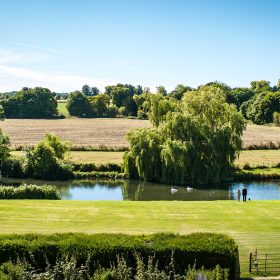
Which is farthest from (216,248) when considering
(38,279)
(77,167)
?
(77,167)

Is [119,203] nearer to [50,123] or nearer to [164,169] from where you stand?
[164,169]

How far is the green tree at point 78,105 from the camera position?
139350 millimetres

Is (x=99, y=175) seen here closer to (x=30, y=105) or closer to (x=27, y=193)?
(x=27, y=193)

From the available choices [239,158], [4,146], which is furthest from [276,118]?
[4,146]

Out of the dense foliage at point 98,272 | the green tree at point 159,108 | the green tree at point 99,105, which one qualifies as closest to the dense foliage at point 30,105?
the green tree at point 99,105

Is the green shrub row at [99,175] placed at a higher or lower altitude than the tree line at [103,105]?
lower

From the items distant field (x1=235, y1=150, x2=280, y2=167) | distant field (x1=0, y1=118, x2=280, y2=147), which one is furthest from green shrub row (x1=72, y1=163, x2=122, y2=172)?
distant field (x1=0, y1=118, x2=280, y2=147)

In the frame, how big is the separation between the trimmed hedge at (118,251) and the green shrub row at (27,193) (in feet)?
71.0

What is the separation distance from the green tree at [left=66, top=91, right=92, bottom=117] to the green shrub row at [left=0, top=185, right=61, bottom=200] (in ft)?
326

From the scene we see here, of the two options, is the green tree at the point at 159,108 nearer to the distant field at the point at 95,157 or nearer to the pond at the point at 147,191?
the distant field at the point at 95,157

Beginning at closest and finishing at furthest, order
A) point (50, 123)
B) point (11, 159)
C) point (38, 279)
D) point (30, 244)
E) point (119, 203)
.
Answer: point (38, 279) < point (30, 244) < point (119, 203) < point (11, 159) < point (50, 123)

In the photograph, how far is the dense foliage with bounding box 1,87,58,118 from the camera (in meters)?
135

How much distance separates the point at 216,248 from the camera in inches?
719

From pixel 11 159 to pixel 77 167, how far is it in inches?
320
